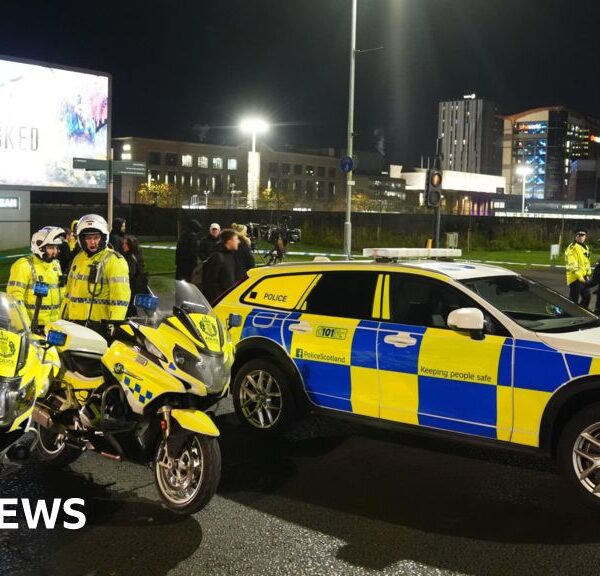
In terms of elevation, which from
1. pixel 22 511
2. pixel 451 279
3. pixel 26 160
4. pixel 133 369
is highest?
pixel 26 160

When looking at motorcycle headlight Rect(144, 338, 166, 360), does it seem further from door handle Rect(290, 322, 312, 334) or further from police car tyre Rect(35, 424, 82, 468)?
door handle Rect(290, 322, 312, 334)

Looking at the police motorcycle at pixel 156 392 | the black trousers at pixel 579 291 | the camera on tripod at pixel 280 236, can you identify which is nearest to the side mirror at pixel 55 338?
the police motorcycle at pixel 156 392

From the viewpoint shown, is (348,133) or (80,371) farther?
(348,133)

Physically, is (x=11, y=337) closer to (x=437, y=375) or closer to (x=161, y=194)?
(x=437, y=375)

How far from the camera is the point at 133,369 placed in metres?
4.66

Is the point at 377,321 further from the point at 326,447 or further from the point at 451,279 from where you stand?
the point at 326,447

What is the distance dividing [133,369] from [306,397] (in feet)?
6.42

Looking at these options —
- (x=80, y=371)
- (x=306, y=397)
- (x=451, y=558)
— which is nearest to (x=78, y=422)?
(x=80, y=371)

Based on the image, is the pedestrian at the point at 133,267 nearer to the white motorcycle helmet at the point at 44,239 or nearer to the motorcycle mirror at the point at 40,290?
the white motorcycle helmet at the point at 44,239

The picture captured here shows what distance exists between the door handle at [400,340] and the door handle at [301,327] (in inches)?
30.6

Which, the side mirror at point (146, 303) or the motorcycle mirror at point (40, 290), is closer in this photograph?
the side mirror at point (146, 303)

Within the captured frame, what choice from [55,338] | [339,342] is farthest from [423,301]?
[55,338]

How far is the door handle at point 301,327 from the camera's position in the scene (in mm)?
6328
